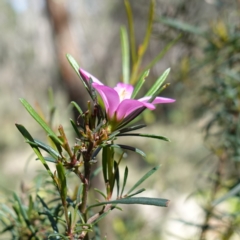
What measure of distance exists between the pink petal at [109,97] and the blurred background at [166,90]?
0.23m

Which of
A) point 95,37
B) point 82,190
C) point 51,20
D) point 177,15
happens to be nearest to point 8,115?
point 95,37

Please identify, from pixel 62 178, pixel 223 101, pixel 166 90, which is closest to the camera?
pixel 62 178

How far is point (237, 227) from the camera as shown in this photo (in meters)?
0.58

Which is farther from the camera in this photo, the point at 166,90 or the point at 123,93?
the point at 166,90

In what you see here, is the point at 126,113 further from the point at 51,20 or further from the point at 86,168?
the point at 51,20

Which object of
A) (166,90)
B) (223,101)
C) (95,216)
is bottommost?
(95,216)

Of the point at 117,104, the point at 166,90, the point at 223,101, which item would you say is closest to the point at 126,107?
the point at 117,104

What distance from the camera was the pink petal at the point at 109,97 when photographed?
0.87 feet

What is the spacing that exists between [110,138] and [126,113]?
23 mm

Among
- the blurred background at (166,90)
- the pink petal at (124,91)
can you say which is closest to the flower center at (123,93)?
the pink petal at (124,91)

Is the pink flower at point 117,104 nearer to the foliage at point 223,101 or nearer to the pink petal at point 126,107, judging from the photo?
the pink petal at point 126,107

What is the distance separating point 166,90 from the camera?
6.26ft

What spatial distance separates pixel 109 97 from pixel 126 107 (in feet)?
0.05

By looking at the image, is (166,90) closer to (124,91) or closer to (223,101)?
(223,101)
